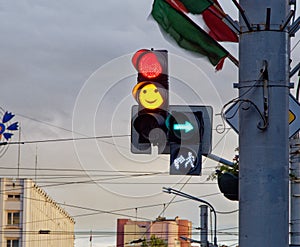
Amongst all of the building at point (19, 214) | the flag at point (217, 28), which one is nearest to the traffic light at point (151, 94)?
the flag at point (217, 28)

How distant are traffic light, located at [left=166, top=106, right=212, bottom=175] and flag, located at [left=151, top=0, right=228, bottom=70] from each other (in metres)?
0.98

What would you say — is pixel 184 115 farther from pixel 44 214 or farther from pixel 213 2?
pixel 44 214

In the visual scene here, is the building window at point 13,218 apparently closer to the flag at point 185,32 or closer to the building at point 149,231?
the building at point 149,231

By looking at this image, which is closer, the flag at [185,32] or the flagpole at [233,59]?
the flag at [185,32]

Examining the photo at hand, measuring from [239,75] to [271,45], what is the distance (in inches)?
14.6

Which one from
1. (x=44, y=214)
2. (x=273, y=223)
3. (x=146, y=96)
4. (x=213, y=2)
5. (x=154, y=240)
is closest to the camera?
(x=273, y=223)

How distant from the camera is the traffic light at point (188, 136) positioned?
9750mm

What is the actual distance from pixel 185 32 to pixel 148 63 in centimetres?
99

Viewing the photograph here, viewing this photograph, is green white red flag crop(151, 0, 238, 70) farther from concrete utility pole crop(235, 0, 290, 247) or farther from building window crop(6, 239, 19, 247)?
building window crop(6, 239, 19, 247)

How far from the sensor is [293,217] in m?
16.5

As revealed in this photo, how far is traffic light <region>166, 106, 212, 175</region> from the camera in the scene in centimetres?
975

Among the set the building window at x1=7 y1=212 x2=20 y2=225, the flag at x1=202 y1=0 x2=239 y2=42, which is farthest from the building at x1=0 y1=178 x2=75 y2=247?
the flag at x1=202 y1=0 x2=239 y2=42

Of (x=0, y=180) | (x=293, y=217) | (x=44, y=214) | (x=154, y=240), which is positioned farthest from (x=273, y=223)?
(x=154, y=240)

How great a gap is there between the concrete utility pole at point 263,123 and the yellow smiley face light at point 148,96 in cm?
150
